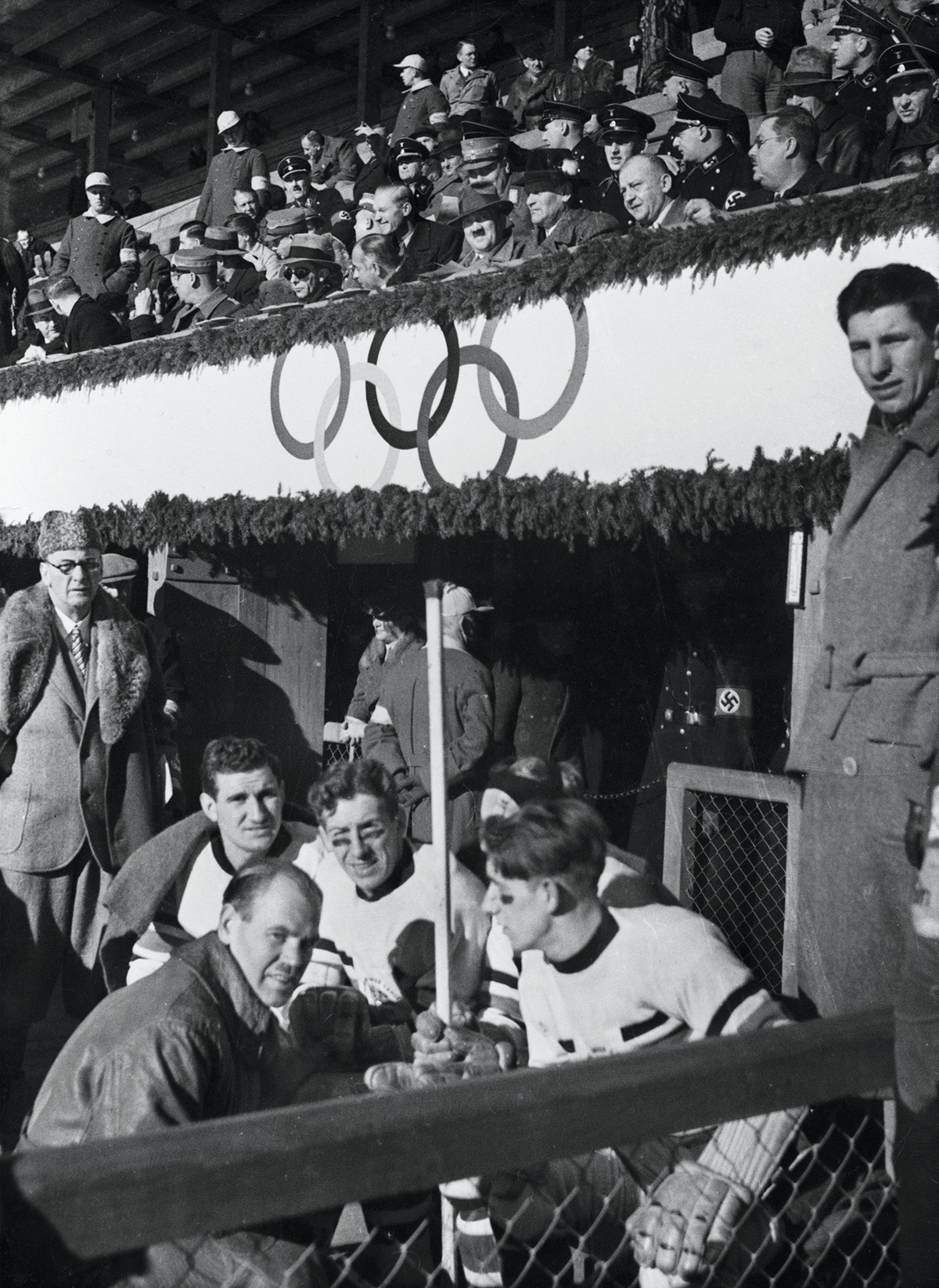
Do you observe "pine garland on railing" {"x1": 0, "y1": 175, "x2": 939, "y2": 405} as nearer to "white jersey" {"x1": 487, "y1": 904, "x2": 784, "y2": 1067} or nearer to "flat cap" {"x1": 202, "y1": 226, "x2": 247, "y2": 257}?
"white jersey" {"x1": 487, "y1": 904, "x2": 784, "y2": 1067}

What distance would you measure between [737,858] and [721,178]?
43.5 inches

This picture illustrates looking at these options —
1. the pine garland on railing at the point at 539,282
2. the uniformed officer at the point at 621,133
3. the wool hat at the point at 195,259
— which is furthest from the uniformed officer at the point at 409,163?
the pine garland on railing at the point at 539,282

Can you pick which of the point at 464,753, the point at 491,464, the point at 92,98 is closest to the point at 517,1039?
the point at 464,753

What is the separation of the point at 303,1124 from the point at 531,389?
1.00 meters

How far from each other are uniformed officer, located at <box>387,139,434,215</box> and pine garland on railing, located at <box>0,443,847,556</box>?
1.81m

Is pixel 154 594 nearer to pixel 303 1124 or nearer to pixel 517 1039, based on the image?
pixel 517 1039

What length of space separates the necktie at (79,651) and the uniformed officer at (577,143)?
1321 mm

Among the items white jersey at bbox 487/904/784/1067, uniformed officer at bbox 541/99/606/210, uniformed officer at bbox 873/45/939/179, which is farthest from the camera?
uniformed officer at bbox 541/99/606/210

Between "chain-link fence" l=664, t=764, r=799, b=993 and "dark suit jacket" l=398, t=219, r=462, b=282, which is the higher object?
"dark suit jacket" l=398, t=219, r=462, b=282

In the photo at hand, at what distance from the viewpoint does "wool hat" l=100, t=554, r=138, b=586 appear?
151 cm

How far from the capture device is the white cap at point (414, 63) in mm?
2445

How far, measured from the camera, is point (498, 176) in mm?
2943

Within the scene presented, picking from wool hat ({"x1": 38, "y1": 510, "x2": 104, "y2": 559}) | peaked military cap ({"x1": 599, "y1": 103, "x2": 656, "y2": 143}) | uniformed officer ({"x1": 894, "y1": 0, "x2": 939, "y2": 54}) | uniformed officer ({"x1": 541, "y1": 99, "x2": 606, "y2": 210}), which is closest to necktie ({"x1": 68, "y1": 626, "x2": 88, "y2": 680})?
wool hat ({"x1": 38, "y1": 510, "x2": 104, "y2": 559})

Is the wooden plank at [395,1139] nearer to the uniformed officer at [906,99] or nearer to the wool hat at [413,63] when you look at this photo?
the uniformed officer at [906,99]
